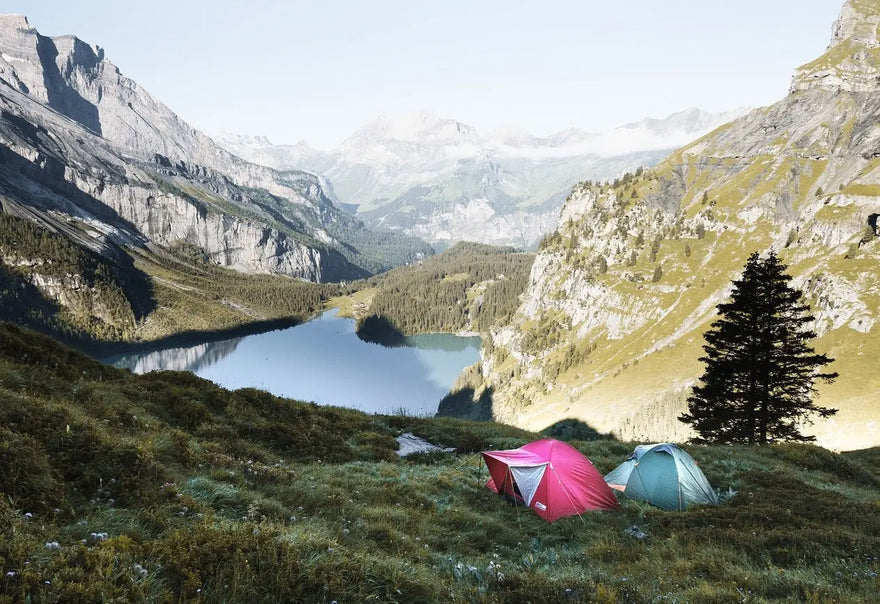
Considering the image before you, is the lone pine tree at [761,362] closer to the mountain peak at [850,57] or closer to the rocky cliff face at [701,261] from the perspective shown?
the rocky cliff face at [701,261]

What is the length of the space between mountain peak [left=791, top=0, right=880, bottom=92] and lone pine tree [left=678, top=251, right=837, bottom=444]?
157797 mm

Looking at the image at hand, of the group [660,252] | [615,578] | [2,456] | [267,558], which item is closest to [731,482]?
[615,578]

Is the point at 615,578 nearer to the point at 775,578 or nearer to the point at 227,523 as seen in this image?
the point at 775,578

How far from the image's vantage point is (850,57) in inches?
5610

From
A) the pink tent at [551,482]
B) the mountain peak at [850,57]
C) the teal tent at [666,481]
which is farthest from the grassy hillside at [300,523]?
the mountain peak at [850,57]

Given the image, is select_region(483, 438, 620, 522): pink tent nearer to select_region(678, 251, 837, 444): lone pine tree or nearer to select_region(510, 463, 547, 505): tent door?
select_region(510, 463, 547, 505): tent door

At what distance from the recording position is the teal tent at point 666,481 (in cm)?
1759

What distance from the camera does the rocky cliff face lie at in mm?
74625

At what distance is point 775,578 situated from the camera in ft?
28.1

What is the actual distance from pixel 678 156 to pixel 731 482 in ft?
637

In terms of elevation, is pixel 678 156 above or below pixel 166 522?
above

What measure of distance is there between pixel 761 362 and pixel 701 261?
333 ft

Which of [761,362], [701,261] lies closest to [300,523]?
[761,362]

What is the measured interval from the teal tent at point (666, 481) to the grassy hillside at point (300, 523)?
3.90 feet
